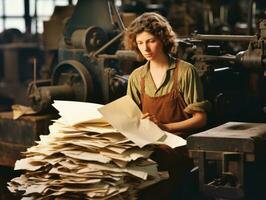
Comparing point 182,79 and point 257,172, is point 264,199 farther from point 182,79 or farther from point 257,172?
point 182,79

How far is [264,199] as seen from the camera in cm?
398

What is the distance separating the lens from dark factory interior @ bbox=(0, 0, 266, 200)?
3461 mm

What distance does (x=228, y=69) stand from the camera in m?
5.07

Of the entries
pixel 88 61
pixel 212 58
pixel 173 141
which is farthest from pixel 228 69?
pixel 173 141

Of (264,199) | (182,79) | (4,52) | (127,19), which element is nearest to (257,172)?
(264,199)

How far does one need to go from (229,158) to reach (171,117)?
0.58 metres

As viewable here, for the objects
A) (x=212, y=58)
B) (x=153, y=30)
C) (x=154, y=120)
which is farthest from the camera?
(x=212, y=58)

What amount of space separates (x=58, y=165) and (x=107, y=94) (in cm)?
199

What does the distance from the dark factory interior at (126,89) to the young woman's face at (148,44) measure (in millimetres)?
229

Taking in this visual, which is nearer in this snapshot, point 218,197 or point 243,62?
point 218,197

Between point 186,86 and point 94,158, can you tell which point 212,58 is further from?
point 94,158

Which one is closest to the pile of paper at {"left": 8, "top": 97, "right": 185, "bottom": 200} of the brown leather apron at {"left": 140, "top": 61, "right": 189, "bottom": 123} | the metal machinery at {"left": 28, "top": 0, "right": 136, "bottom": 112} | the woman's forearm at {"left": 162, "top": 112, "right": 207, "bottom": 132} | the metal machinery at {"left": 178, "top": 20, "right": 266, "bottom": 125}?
the woman's forearm at {"left": 162, "top": 112, "right": 207, "bottom": 132}

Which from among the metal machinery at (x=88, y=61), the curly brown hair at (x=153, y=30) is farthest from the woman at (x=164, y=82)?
the metal machinery at (x=88, y=61)

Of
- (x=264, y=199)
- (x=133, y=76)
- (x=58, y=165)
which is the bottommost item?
(x=264, y=199)
